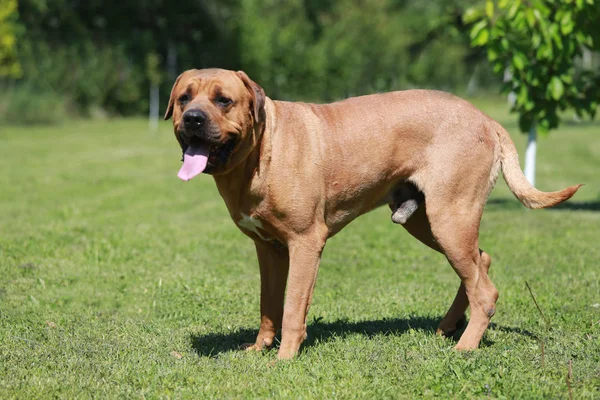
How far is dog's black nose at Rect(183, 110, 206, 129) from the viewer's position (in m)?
4.96

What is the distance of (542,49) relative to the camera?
11.0 metres

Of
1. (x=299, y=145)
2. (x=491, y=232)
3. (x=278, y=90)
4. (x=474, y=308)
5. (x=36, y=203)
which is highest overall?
(x=299, y=145)

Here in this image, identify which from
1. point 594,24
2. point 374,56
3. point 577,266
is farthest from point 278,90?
point 577,266

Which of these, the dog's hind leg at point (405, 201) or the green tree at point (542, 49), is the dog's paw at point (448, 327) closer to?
the dog's hind leg at point (405, 201)

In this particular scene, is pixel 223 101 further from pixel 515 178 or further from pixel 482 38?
pixel 482 38

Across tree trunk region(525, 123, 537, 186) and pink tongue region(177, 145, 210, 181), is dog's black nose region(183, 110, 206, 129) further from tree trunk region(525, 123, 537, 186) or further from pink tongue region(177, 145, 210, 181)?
tree trunk region(525, 123, 537, 186)

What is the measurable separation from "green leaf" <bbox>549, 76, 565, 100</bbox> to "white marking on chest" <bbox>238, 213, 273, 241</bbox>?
7.03 m

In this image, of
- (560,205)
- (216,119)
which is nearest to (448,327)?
(216,119)

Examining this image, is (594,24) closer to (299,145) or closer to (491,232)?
(491,232)

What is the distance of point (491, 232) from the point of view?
1057cm

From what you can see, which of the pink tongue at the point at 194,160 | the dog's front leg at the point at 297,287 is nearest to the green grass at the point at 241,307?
the dog's front leg at the point at 297,287

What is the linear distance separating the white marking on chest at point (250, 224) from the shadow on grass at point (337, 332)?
0.91 meters

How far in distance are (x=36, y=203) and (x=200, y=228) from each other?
3702mm

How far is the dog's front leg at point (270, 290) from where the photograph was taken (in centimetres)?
589
